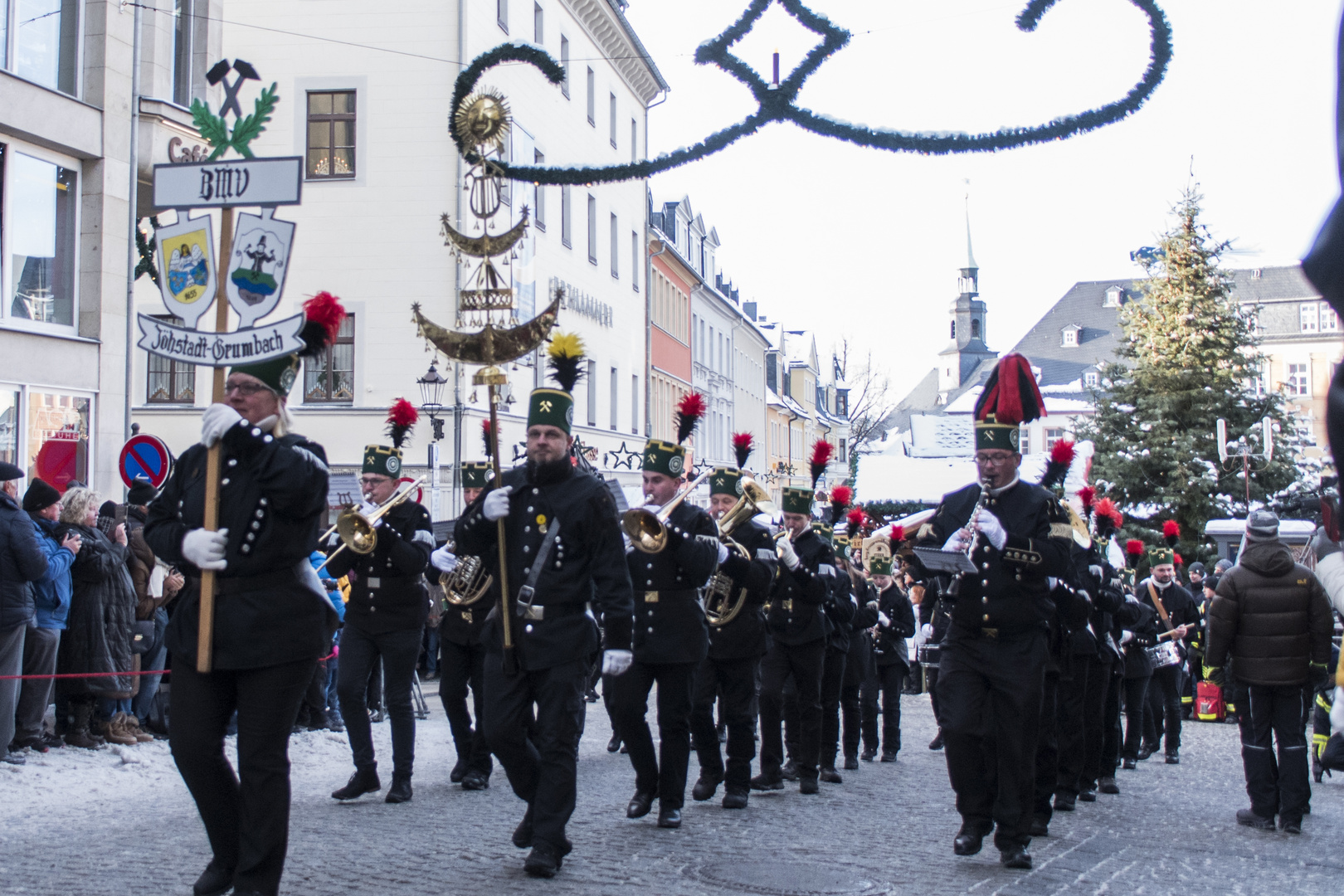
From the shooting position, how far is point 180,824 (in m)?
7.73

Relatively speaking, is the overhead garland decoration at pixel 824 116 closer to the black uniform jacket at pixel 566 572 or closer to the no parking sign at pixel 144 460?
the black uniform jacket at pixel 566 572

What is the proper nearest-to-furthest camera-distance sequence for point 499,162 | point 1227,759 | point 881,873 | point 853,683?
point 881,873 < point 499,162 < point 853,683 < point 1227,759

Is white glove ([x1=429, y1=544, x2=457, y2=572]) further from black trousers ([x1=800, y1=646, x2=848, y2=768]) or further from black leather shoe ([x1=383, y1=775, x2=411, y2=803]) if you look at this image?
black trousers ([x1=800, y1=646, x2=848, y2=768])

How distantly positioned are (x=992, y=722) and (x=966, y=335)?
424ft

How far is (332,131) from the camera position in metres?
28.4

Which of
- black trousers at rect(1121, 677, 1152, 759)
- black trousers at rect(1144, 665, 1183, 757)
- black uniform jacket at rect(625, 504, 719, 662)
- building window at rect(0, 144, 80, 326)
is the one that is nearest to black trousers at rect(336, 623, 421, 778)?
black uniform jacket at rect(625, 504, 719, 662)

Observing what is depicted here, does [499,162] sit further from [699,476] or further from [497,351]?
[699,476]

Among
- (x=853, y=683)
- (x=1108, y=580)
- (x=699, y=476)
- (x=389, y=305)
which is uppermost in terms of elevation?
(x=389, y=305)

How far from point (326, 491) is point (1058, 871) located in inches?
155

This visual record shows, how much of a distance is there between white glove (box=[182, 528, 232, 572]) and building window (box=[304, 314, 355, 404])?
2310 centimetres

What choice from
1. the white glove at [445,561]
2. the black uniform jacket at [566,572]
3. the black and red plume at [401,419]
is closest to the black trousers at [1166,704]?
the black and red plume at [401,419]

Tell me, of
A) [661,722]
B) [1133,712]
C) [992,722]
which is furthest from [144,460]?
[1133,712]

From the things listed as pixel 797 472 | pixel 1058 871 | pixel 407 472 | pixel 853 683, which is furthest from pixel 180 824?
pixel 797 472

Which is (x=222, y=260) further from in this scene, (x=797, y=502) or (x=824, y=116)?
(x=797, y=502)
